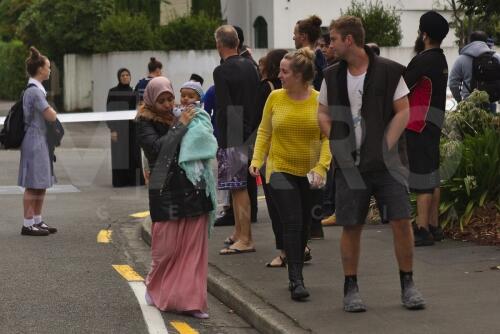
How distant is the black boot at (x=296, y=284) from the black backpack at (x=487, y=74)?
5.20 m

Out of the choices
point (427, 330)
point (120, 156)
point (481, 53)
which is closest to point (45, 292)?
point (427, 330)

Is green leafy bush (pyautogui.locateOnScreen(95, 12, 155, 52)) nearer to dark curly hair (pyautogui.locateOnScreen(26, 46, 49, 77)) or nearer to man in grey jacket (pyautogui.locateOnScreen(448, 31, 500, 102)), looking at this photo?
dark curly hair (pyautogui.locateOnScreen(26, 46, 49, 77))

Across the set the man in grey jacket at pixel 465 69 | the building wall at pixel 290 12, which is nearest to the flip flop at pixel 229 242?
the man in grey jacket at pixel 465 69

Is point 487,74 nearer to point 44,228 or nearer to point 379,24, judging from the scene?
point 44,228

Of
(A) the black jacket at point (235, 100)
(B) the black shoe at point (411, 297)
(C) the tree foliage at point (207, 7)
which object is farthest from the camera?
(C) the tree foliage at point (207, 7)

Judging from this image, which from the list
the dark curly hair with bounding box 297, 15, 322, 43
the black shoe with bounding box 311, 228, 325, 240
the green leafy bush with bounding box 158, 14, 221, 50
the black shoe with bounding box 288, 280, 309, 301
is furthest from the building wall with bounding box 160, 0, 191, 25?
the black shoe with bounding box 288, 280, 309, 301

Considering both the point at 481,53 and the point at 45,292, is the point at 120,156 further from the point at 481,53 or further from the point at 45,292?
the point at 45,292

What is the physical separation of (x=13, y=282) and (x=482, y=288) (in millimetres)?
3932

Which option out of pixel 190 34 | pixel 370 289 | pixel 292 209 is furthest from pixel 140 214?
pixel 190 34

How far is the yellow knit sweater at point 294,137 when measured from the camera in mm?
8617

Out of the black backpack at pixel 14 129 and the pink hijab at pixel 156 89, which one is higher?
the pink hijab at pixel 156 89

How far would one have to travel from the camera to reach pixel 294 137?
8.65m

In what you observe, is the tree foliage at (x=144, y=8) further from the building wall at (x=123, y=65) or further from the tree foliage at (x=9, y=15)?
the tree foliage at (x=9, y=15)

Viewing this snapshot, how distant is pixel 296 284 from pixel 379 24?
82.5 feet
